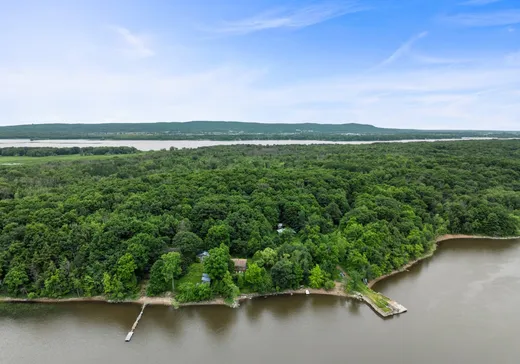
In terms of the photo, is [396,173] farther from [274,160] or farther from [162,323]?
[162,323]

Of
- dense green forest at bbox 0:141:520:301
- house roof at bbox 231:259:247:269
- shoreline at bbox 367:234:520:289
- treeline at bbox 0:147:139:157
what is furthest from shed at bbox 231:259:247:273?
treeline at bbox 0:147:139:157

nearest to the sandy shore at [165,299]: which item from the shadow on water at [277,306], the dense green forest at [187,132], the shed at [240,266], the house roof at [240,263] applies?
the shadow on water at [277,306]

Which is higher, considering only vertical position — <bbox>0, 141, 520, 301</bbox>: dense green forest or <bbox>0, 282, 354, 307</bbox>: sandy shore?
<bbox>0, 141, 520, 301</bbox>: dense green forest

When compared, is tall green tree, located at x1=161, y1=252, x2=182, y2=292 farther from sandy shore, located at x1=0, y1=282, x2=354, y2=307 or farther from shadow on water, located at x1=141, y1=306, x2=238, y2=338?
shadow on water, located at x1=141, y1=306, x2=238, y2=338

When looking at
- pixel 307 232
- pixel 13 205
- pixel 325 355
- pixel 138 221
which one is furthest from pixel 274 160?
pixel 325 355

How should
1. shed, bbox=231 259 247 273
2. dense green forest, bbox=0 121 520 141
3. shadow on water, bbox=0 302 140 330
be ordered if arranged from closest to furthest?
shadow on water, bbox=0 302 140 330 → shed, bbox=231 259 247 273 → dense green forest, bbox=0 121 520 141

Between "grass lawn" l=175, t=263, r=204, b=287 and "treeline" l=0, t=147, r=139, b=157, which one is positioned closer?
"grass lawn" l=175, t=263, r=204, b=287

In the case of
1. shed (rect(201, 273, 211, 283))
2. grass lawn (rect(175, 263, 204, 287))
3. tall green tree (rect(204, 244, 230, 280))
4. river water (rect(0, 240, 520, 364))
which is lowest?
river water (rect(0, 240, 520, 364))
